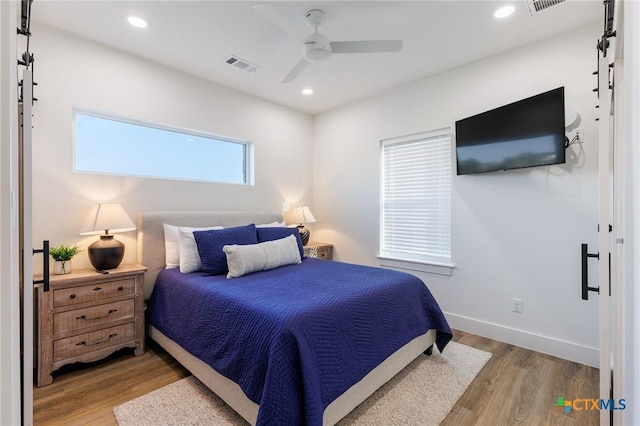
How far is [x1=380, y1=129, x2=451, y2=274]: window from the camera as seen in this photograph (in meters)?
3.28

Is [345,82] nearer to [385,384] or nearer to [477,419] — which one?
[385,384]

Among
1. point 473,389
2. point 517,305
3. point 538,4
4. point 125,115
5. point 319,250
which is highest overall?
point 538,4

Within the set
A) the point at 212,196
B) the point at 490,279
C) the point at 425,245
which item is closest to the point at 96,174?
the point at 212,196

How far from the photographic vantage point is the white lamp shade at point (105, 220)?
7.93 ft

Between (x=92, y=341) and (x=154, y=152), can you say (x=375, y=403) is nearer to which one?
(x=92, y=341)

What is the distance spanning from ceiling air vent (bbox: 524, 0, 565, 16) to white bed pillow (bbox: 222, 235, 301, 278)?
9.03 feet

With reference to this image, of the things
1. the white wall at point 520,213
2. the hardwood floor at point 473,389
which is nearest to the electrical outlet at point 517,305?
the white wall at point 520,213

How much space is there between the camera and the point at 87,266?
2.60 m

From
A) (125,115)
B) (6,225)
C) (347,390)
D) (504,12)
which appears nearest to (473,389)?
(347,390)

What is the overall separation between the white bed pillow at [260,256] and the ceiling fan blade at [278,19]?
1.74m

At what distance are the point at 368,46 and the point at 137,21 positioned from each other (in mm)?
1874

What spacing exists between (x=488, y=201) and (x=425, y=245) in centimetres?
85

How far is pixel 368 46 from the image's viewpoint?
2.16 meters

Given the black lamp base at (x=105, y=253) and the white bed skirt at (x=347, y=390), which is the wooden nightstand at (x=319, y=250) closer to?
the white bed skirt at (x=347, y=390)
